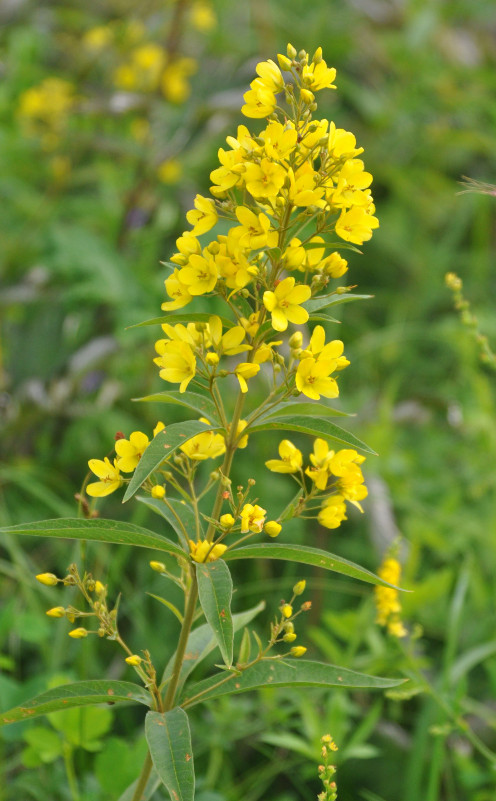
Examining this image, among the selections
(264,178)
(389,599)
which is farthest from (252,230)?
(389,599)

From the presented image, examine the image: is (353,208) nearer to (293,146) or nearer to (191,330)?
(293,146)

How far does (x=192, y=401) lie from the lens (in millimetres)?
857

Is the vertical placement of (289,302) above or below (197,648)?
above

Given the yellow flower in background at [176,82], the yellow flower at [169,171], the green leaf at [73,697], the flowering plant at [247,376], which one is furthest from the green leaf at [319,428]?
the yellow flower in background at [176,82]

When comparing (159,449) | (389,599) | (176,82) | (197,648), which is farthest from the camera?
(176,82)

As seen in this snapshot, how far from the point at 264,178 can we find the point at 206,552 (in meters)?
0.39

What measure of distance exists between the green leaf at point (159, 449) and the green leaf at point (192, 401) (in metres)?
0.04

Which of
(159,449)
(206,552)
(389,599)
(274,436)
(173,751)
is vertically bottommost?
(274,436)

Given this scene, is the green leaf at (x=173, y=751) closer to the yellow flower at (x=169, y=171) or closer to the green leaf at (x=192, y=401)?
the green leaf at (x=192, y=401)

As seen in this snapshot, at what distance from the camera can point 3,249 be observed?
7.91ft

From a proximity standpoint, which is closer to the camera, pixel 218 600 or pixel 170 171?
pixel 218 600

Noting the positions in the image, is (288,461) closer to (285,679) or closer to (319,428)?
(319,428)

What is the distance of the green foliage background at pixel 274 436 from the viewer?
55.4 inches

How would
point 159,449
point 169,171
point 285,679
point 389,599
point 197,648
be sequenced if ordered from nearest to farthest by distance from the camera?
point 159,449, point 285,679, point 197,648, point 389,599, point 169,171
